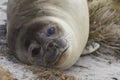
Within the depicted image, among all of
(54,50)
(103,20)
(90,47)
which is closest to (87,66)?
(90,47)

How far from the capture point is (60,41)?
3.88 metres

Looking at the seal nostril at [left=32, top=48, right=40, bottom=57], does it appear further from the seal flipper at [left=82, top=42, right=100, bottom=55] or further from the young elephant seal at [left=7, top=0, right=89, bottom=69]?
the seal flipper at [left=82, top=42, right=100, bottom=55]

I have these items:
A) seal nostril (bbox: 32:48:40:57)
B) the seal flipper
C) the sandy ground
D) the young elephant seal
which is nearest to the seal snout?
the young elephant seal

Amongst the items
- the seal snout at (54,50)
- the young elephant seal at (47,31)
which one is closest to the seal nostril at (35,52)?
the young elephant seal at (47,31)

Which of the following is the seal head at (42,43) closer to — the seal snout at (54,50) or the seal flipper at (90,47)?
the seal snout at (54,50)

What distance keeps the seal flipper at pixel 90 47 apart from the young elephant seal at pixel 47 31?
28cm

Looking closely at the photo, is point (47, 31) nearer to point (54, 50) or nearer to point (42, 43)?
point (42, 43)

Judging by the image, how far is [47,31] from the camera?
3.97m

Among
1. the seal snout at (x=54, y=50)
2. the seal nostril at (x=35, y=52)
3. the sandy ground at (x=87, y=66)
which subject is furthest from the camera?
the seal nostril at (x=35, y=52)

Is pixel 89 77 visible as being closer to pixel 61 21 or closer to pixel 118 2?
pixel 61 21

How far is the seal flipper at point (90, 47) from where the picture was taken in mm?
4718

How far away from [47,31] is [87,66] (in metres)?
0.78

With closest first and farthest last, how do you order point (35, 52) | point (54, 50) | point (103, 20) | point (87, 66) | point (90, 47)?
point (54, 50), point (35, 52), point (87, 66), point (90, 47), point (103, 20)

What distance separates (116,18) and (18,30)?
6.22 feet
